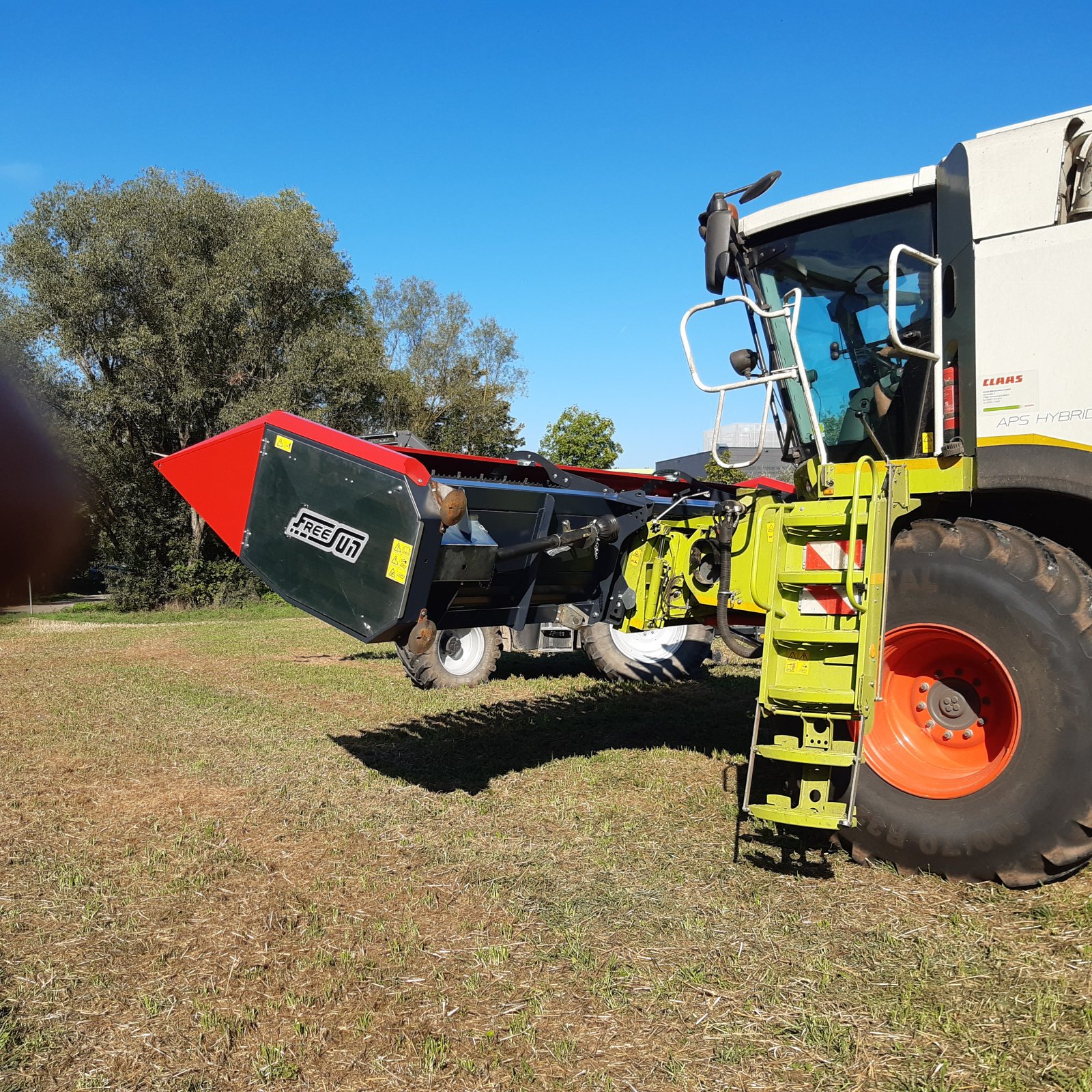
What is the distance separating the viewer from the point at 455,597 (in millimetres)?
4371

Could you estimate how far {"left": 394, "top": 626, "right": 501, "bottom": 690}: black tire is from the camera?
8125 millimetres

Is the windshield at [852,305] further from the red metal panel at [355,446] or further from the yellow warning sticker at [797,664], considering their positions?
the red metal panel at [355,446]

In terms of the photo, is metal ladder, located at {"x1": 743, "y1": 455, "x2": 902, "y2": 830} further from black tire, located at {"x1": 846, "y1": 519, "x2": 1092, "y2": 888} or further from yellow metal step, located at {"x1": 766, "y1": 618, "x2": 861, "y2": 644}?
black tire, located at {"x1": 846, "y1": 519, "x2": 1092, "y2": 888}

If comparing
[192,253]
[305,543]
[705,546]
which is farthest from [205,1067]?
[192,253]

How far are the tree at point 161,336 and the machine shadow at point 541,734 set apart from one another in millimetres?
13612

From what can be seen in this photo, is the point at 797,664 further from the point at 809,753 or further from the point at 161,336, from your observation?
the point at 161,336

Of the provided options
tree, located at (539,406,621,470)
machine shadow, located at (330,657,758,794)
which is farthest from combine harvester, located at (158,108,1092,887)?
tree, located at (539,406,621,470)

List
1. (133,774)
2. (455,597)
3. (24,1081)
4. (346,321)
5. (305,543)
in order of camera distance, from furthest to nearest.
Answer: (346,321) < (133,774) < (455,597) < (305,543) < (24,1081)

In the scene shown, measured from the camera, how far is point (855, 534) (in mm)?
3559

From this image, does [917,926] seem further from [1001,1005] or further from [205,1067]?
[205,1067]

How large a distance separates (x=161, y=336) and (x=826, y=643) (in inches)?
716

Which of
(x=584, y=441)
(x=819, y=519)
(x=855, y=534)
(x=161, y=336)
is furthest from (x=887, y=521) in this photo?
(x=584, y=441)

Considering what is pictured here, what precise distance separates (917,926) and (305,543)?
2869 mm

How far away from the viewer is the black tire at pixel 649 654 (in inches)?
337
